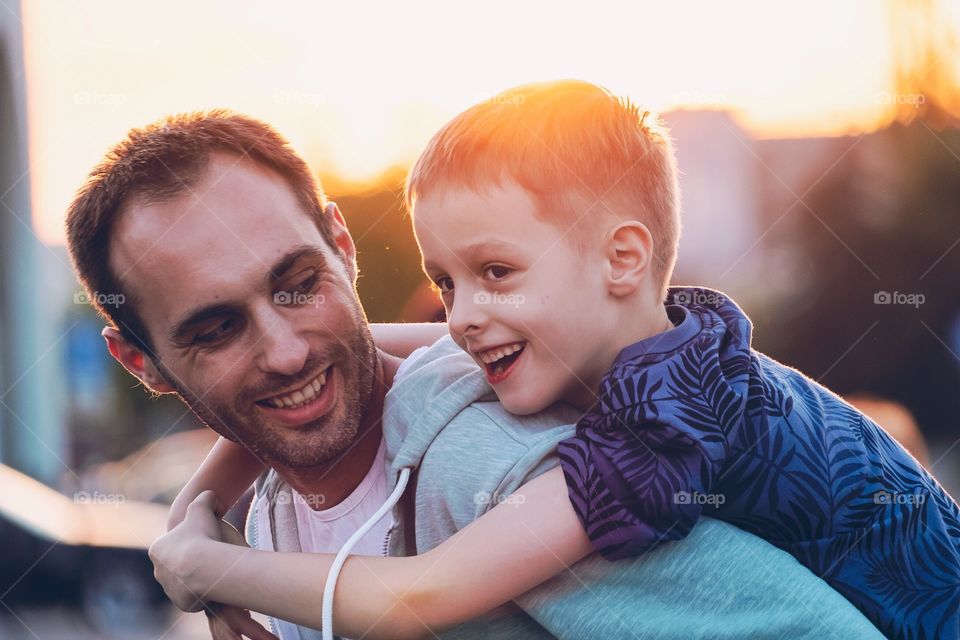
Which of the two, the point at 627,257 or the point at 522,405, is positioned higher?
the point at 627,257

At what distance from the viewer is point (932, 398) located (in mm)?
10258

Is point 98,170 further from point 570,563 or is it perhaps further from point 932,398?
point 932,398

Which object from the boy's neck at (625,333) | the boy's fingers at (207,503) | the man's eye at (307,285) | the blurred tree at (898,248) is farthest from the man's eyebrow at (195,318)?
the blurred tree at (898,248)

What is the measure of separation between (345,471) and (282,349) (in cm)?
28

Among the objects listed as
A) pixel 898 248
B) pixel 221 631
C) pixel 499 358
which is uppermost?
pixel 499 358

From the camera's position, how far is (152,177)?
1.55 meters

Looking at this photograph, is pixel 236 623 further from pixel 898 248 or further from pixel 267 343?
pixel 898 248

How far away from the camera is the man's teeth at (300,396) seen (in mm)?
1523

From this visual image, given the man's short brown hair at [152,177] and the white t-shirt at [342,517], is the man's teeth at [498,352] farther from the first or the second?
the man's short brown hair at [152,177]

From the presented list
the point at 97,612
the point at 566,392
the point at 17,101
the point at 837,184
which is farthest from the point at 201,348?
the point at 837,184

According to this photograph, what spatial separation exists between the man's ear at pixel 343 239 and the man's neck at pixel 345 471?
211 mm

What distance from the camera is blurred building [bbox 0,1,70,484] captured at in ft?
23.5

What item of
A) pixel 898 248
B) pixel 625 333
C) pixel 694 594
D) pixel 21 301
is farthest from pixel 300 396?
pixel 898 248

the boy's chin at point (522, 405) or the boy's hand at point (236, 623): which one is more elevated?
the boy's chin at point (522, 405)
